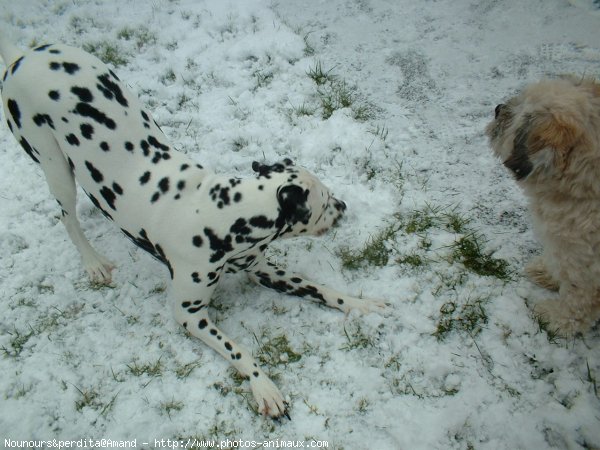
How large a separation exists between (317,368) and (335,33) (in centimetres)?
400

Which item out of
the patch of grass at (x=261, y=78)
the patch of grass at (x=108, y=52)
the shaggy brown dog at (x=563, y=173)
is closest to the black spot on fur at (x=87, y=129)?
the patch of grass at (x=261, y=78)

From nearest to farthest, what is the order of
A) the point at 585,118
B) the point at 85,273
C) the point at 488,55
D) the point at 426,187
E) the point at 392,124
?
the point at 585,118 → the point at 85,273 → the point at 426,187 → the point at 392,124 → the point at 488,55

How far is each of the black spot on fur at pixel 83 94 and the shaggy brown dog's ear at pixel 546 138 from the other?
2647 mm

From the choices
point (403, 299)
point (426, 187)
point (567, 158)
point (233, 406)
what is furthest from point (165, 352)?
point (567, 158)

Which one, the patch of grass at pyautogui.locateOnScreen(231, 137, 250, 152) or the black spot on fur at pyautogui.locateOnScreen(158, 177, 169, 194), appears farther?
the patch of grass at pyautogui.locateOnScreen(231, 137, 250, 152)

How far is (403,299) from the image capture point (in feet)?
11.0

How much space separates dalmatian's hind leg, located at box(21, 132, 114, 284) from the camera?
9.96 feet

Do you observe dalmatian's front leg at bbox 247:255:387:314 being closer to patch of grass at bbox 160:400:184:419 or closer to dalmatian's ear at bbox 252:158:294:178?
dalmatian's ear at bbox 252:158:294:178

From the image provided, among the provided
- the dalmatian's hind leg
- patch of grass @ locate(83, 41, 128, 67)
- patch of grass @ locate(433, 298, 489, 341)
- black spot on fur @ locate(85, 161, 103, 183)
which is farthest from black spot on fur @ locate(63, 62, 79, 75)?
patch of grass @ locate(433, 298, 489, 341)

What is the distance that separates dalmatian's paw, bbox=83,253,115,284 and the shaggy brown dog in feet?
10.3

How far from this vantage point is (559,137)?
235 cm

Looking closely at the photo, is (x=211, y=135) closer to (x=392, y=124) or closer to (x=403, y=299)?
(x=392, y=124)

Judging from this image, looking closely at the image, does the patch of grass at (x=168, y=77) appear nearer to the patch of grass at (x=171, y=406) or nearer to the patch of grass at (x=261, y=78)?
the patch of grass at (x=261, y=78)

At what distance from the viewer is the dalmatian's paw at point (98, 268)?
11.9 feet
